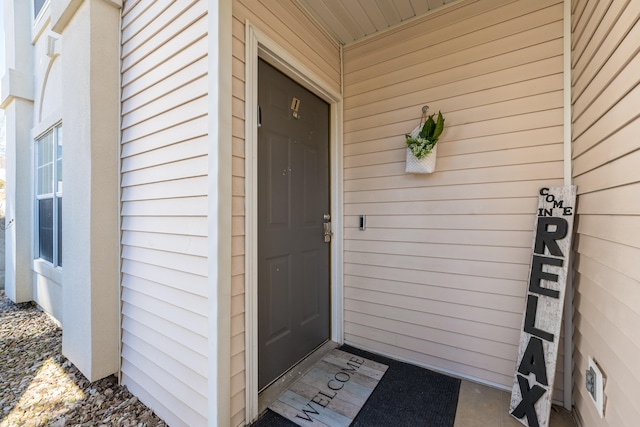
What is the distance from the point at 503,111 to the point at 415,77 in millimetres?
657

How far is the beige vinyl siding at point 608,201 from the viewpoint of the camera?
2.93ft

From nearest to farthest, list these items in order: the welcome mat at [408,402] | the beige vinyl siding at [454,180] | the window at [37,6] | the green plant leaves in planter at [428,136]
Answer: the welcome mat at [408,402]
the beige vinyl siding at [454,180]
the green plant leaves in planter at [428,136]
the window at [37,6]

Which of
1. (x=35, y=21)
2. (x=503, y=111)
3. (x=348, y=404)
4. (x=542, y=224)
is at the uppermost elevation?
(x=35, y=21)

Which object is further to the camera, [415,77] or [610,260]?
[415,77]

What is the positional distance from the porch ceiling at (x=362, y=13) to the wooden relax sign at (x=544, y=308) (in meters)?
1.53

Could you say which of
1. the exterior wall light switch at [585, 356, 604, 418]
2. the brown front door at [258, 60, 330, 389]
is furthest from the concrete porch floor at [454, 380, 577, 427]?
the brown front door at [258, 60, 330, 389]

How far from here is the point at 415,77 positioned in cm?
199

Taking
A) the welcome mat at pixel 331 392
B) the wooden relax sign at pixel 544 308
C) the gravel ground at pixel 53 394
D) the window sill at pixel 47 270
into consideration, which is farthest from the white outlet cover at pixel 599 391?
the window sill at pixel 47 270

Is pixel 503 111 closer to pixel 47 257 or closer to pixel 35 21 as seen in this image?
pixel 47 257

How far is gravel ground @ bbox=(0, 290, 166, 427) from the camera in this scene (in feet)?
5.16

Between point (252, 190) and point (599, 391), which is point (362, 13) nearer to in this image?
point (252, 190)

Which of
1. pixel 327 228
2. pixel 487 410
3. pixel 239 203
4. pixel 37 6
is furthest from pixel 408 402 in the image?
pixel 37 6

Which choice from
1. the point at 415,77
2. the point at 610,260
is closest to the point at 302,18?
the point at 415,77

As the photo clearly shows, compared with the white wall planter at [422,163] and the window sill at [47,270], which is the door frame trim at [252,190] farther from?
the window sill at [47,270]
